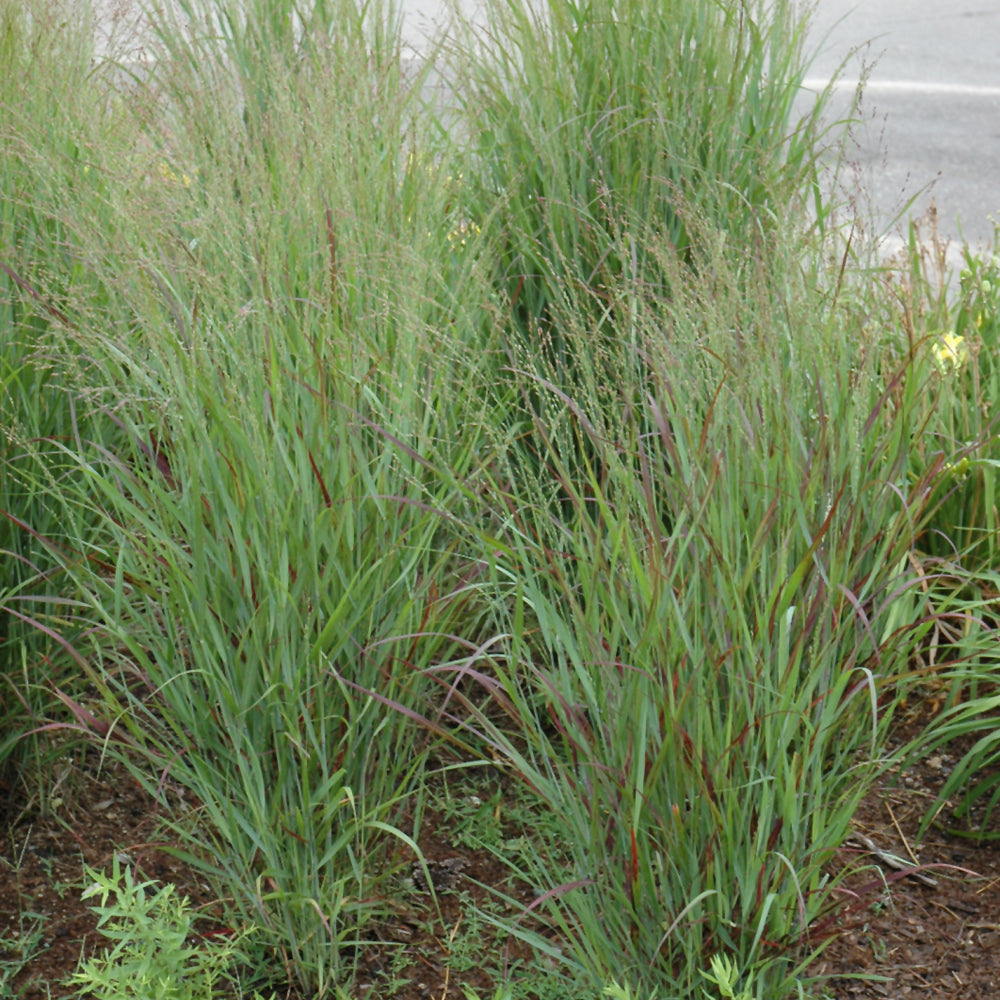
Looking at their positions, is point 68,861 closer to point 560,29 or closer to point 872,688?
point 872,688

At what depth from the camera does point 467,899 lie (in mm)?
2053

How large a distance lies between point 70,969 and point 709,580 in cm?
124

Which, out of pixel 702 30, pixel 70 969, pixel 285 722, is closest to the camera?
pixel 285 722

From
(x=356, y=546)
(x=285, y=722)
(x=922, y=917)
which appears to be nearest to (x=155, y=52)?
(x=356, y=546)

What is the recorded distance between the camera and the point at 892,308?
2.73m

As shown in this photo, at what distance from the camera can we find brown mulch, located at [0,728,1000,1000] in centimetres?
190

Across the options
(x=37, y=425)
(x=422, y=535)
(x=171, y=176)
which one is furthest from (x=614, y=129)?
(x=37, y=425)

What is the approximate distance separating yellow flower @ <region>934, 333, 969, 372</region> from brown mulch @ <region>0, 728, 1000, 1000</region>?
890mm

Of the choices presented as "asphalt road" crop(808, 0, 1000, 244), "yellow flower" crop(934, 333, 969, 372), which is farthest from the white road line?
"yellow flower" crop(934, 333, 969, 372)

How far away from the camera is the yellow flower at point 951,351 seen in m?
2.67

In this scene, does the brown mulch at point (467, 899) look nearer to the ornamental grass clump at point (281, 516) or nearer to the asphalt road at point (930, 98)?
the ornamental grass clump at point (281, 516)

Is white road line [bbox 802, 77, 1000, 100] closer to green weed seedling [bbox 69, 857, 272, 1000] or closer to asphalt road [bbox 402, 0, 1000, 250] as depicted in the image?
asphalt road [bbox 402, 0, 1000, 250]

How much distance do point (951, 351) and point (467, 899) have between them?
168 cm

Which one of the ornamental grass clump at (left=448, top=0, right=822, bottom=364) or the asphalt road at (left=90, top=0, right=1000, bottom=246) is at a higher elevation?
the ornamental grass clump at (left=448, top=0, right=822, bottom=364)
